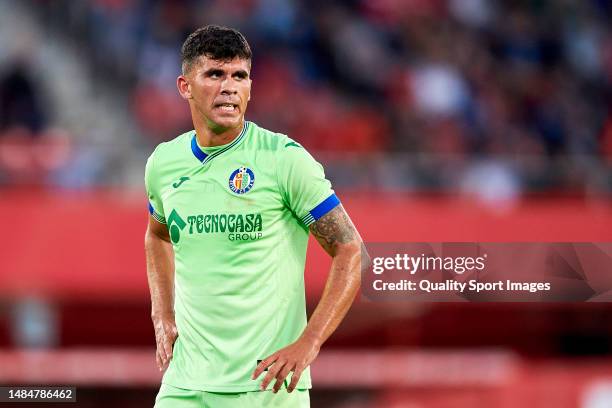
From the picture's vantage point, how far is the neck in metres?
4.78

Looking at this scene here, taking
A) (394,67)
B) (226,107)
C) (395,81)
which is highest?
(394,67)

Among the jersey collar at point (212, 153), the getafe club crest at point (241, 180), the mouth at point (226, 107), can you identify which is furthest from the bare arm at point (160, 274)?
the mouth at point (226, 107)

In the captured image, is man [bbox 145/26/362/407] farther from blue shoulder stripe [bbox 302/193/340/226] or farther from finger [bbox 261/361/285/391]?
finger [bbox 261/361/285/391]

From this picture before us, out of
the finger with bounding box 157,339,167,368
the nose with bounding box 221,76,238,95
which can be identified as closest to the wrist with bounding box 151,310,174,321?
the finger with bounding box 157,339,167,368

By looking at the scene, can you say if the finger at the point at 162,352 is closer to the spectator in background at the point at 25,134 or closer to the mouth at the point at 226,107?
the mouth at the point at 226,107

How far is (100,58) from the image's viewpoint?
13727 mm

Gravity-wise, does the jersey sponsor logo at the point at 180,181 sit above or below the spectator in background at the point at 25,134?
below

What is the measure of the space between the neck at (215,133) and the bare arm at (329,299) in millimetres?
507

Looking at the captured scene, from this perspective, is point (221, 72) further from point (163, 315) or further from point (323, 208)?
point (163, 315)

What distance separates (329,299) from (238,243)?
0.42 metres

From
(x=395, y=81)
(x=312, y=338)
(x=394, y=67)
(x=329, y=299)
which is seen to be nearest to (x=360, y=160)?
(x=395, y=81)

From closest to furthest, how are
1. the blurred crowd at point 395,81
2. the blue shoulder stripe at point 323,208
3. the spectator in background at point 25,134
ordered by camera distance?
the blue shoulder stripe at point 323,208 < the spectator in background at point 25,134 < the blurred crowd at point 395,81

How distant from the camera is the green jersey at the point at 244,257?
15.1 feet

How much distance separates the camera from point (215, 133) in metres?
4.80
